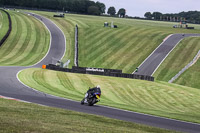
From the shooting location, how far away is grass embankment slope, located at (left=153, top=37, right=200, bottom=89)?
200 ft

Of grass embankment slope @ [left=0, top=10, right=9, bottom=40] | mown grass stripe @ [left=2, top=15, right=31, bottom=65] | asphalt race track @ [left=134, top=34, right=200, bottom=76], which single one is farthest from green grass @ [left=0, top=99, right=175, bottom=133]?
grass embankment slope @ [left=0, top=10, right=9, bottom=40]

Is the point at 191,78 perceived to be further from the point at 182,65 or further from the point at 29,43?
the point at 29,43

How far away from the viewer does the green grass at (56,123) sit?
44.3ft

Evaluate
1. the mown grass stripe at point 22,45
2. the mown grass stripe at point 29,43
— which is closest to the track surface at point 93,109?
the mown grass stripe at point 29,43

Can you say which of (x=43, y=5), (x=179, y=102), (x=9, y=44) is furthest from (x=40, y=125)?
(x=43, y=5)

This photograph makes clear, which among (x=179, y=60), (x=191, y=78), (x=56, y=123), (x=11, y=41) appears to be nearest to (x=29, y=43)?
(x=11, y=41)

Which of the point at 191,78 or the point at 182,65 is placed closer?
the point at 191,78

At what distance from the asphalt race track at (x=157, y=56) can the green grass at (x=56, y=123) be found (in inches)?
1896

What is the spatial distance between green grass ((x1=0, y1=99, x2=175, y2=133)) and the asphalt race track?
48160 mm

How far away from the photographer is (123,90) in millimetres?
41719

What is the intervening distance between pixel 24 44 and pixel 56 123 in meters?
70.1

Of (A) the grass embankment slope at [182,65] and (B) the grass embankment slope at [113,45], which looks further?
(B) the grass embankment slope at [113,45]

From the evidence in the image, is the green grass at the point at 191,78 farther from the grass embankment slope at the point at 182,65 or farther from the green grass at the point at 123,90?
the green grass at the point at 123,90

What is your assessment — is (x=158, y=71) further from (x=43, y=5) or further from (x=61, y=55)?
(x=43, y=5)
